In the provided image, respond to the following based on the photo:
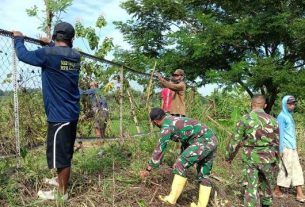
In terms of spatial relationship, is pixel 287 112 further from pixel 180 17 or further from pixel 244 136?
pixel 180 17

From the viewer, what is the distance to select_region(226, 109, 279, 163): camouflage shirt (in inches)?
234

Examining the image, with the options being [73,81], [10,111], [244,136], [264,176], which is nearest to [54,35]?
[73,81]

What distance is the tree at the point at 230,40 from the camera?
18.5 meters

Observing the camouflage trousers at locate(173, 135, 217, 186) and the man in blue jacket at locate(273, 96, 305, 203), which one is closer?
the camouflage trousers at locate(173, 135, 217, 186)

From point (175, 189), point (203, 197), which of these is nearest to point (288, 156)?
point (203, 197)

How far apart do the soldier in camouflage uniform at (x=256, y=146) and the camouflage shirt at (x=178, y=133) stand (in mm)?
545

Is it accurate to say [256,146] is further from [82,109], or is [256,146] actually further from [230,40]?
[230,40]

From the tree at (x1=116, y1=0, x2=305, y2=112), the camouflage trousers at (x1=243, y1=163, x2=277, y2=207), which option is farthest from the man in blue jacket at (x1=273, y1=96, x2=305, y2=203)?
the tree at (x1=116, y1=0, x2=305, y2=112)

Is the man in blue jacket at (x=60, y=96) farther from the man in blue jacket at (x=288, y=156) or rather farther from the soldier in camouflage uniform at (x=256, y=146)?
the man in blue jacket at (x=288, y=156)

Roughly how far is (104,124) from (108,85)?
727 millimetres

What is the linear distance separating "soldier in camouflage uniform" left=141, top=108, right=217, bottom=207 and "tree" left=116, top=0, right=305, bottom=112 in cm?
1226

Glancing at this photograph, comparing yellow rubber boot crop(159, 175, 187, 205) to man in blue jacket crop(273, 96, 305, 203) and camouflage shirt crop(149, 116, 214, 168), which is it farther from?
man in blue jacket crop(273, 96, 305, 203)

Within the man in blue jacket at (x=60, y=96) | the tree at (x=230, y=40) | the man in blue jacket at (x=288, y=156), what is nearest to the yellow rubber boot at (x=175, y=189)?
the man in blue jacket at (x=60, y=96)

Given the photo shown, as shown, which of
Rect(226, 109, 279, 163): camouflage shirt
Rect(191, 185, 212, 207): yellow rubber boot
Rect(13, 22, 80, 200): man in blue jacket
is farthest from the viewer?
Rect(226, 109, 279, 163): camouflage shirt
